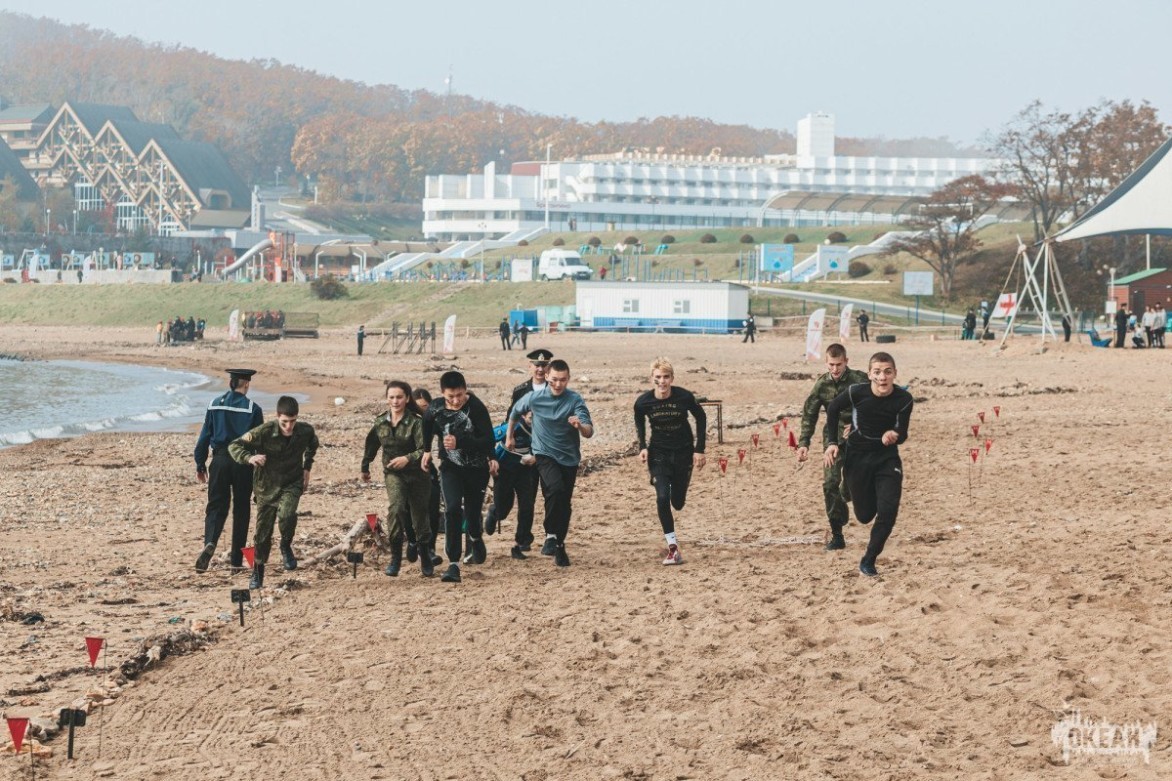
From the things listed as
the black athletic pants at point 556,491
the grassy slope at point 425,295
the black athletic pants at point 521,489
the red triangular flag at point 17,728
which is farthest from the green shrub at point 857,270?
the red triangular flag at point 17,728

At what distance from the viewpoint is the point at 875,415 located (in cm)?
990

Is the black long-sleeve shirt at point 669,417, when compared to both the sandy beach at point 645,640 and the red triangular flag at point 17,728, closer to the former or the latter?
the sandy beach at point 645,640

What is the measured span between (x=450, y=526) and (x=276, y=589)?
1.34 metres

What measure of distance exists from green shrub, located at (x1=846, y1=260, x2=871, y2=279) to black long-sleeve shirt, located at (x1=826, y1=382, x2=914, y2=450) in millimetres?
68587

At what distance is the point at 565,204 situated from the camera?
141625 mm

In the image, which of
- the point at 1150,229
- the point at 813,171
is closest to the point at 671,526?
the point at 1150,229

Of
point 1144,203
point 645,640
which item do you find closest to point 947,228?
point 1144,203

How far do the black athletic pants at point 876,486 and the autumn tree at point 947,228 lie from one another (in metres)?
61.7

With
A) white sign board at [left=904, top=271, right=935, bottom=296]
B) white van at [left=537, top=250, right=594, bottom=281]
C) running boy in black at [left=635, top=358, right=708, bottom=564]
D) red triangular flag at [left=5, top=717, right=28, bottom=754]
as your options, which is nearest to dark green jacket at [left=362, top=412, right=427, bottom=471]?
running boy in black at [left=635, top=358, right=708, bottom=564]

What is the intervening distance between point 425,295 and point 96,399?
43334 mm

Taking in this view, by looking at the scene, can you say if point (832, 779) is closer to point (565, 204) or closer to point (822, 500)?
point (822, 500)

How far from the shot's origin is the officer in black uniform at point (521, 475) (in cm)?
1159

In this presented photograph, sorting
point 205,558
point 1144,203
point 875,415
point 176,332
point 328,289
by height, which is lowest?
point 205,558

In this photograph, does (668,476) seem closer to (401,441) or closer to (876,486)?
(876,486)
